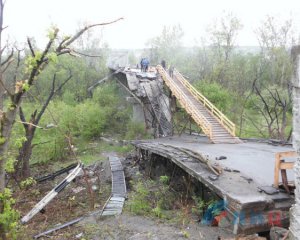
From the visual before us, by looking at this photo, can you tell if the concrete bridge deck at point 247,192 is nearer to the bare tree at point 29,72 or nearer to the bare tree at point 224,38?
the bare tree at point 29,72

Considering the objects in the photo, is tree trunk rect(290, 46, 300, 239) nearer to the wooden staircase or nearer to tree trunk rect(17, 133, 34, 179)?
the wooden staircase

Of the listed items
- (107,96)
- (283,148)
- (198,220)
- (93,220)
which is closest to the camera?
(198,220)

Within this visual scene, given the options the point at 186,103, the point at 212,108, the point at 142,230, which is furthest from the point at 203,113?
the point at 142,230

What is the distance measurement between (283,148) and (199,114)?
6.43m

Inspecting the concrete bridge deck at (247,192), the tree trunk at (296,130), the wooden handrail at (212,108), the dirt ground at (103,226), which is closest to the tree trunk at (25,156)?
the dirt ground at (103,226)

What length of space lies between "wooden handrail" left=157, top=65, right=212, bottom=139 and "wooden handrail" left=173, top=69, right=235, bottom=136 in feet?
3.36

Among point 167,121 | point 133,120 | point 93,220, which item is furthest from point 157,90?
point 93,220

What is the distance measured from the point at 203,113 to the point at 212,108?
2.25 feet

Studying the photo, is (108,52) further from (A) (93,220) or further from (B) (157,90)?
(A) (93,220)

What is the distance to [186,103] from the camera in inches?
824

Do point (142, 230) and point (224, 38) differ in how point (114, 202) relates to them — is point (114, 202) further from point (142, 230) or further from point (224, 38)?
point (224, 38)

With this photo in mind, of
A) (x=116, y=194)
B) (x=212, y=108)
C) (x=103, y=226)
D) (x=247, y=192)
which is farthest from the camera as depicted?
(x=212, y=108)

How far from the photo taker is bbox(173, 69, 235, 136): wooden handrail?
19.0 m

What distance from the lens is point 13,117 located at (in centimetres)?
675
